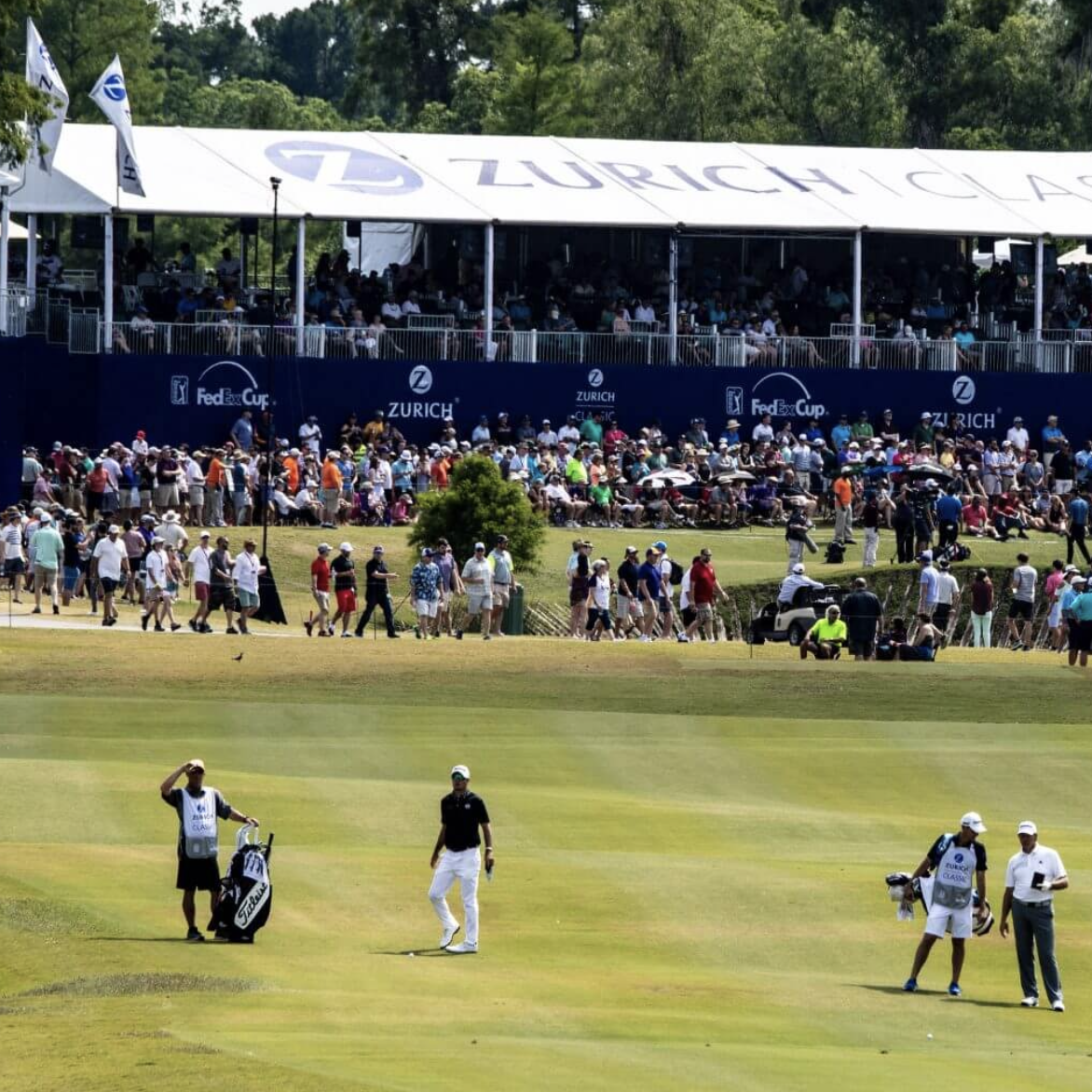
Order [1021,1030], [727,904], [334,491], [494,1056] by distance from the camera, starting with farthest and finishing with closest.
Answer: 1. [334,491]
2. [727,904]
3. [1021,1030]
4. [494,1056]

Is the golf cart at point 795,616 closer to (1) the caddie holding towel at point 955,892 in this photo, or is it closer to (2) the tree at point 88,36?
(1) the caddie holding towel at point 955,892

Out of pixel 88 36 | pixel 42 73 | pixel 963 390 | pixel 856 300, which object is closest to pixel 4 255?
pixel 42 73

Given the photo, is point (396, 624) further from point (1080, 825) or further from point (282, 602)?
point (1080, 825)

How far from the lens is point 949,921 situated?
19031mm

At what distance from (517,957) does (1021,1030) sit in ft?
12.4

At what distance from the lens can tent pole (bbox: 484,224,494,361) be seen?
173 feet

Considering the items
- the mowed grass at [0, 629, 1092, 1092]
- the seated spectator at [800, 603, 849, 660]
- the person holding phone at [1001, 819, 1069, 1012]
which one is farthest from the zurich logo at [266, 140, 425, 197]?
the person holding phone at [1001, 819, 1069, 1012]

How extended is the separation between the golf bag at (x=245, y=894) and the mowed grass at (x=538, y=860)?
0.28 meters

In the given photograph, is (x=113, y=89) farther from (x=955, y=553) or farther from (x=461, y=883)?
(x=461, y=883)

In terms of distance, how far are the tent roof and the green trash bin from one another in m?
13.2

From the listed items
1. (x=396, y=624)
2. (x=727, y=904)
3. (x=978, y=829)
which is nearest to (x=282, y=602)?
(x=396, y=624)

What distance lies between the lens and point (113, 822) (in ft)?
79.7

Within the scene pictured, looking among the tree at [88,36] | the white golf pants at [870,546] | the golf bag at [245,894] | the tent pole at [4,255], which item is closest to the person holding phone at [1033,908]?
the golf bag at [245,894]

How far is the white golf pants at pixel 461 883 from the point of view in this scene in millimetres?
19422
